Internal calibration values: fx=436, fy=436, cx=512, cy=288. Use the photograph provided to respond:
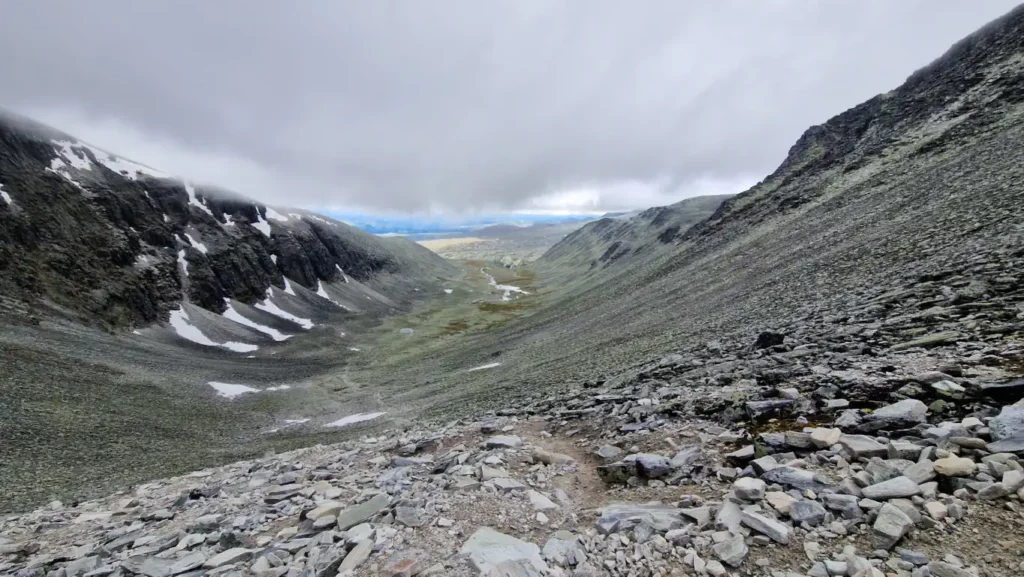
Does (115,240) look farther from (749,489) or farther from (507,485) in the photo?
(749,489)

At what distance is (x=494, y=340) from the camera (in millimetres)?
57812

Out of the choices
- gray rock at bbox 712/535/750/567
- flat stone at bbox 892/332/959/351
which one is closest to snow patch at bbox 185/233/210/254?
gray rock at bbox 712/535/750/567

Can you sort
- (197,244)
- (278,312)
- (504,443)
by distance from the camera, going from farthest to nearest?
(278,312), (197,244), (504,443)

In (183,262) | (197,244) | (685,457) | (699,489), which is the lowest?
(699,489)

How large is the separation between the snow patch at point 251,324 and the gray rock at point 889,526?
270 feet

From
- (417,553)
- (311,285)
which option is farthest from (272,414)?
(311,285)

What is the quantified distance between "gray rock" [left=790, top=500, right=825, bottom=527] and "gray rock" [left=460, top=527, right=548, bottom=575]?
343 cm

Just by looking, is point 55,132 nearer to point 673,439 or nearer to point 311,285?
point 311,285

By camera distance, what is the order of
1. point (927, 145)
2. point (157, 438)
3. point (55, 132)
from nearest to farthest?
point (157, 438), point (927, 145), point (55, 132)

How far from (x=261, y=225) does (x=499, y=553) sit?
128 metres

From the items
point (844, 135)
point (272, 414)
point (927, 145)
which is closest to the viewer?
point (272, 414)

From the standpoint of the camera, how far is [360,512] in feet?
27.9

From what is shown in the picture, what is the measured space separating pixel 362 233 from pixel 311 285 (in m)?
82.8

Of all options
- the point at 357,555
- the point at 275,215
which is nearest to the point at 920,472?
the point at 357,555
